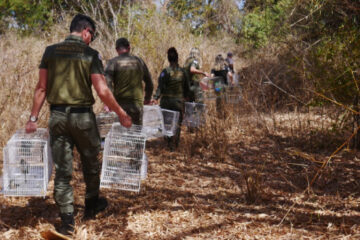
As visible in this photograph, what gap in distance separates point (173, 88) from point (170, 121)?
1.95 feet

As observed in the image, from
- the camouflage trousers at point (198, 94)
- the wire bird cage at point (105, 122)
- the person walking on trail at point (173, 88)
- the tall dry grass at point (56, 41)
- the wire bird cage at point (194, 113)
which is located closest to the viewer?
the wire bird cage at point (105, 122)

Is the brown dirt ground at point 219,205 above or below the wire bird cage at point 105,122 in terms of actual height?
below

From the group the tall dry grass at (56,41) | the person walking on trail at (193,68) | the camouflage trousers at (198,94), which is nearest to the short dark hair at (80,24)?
the tall dry grass at (56,41)

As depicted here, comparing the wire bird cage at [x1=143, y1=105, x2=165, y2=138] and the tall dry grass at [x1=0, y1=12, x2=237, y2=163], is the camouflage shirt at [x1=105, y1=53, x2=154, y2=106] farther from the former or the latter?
the tall dry grass at [x1=0, y1=12, x2=237, y2=163]

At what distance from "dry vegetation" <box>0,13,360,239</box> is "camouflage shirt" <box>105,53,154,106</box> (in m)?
1.22

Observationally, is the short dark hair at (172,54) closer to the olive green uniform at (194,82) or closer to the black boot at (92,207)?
the olive green uniform at (194,82)

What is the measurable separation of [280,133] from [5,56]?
610 centimetres

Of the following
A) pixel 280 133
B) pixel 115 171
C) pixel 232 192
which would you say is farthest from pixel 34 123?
pixel 280 133

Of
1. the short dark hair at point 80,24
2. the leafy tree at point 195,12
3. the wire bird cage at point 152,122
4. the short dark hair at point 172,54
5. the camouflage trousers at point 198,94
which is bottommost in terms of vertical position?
the wire bird cage at point 152,122

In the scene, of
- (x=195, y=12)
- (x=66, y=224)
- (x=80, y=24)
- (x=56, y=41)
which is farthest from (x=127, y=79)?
(x=195, y=12)

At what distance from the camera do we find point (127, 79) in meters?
4.70

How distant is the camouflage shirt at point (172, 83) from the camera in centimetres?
600

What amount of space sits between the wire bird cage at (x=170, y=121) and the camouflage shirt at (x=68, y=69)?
2883mm

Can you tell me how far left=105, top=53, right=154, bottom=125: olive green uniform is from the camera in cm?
468
